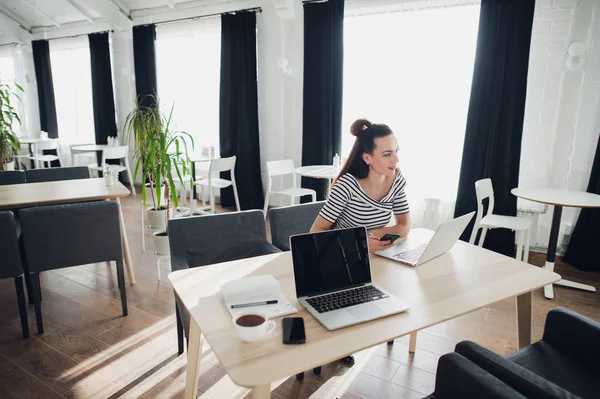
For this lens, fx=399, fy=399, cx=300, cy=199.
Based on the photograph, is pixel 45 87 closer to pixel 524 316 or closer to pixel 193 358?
pixel 193 358

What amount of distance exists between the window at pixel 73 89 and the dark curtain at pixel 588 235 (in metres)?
7.15

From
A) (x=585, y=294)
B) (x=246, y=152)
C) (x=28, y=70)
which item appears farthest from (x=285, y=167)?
(x=28, y=70)

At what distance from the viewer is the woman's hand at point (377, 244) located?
1741mm

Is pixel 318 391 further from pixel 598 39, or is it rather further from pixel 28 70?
pixel 28 70

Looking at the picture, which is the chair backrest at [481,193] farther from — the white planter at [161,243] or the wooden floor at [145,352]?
the white planter at [161,243]

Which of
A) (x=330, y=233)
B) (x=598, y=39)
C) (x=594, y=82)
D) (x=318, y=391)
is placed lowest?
(x=318, y=391)

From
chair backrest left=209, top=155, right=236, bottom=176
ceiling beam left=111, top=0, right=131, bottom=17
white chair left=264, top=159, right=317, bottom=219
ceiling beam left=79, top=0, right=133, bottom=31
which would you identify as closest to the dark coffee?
white chair left=264, top=159, right=317, bottom=219

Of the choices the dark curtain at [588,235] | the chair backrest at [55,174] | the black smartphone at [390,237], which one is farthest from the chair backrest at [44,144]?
the dark curtain at [588,235]

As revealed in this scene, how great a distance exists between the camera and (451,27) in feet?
12.6

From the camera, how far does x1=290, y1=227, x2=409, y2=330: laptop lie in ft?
4.02

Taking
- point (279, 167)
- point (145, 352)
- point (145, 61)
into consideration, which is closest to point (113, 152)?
point (145, 61)

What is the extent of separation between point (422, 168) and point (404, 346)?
236 centimetres

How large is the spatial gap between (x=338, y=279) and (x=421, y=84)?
3289 mm

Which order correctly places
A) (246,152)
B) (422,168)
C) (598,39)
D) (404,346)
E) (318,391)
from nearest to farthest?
(318,391) → (404,346) → (598,39) → (422,168) → (246,152)
